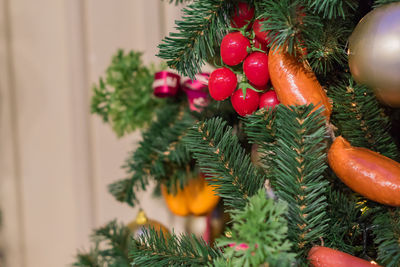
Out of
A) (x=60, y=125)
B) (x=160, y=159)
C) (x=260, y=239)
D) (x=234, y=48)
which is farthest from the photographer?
(x=60, y=125)

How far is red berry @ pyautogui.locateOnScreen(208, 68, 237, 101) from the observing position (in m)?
0.34

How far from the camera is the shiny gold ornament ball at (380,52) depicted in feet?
0.93

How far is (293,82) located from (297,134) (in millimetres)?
48

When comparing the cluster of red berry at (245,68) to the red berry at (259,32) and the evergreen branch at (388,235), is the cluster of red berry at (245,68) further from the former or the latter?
the evergreen branch at (388,235)

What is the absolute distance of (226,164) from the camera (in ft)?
1.07

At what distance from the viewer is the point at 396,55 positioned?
283 millimetres

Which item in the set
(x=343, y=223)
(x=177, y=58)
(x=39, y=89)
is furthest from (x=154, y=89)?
(x=39, y=89)

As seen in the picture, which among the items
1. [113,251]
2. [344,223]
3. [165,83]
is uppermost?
[165,83]

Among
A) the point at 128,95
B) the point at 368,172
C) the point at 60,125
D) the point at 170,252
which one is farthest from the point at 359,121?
the point at 60,125

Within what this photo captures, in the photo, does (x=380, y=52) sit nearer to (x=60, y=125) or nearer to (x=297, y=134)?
(x=297, y=134)

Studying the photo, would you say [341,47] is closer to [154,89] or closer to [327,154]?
[327,154]

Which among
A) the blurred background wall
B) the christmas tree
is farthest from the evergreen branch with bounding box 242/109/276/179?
the blurred background wall

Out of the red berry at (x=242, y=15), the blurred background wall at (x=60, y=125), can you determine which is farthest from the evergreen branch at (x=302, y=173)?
the blurred background wall at (x=60, y=125)

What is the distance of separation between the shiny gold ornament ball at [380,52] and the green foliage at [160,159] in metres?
0.22
